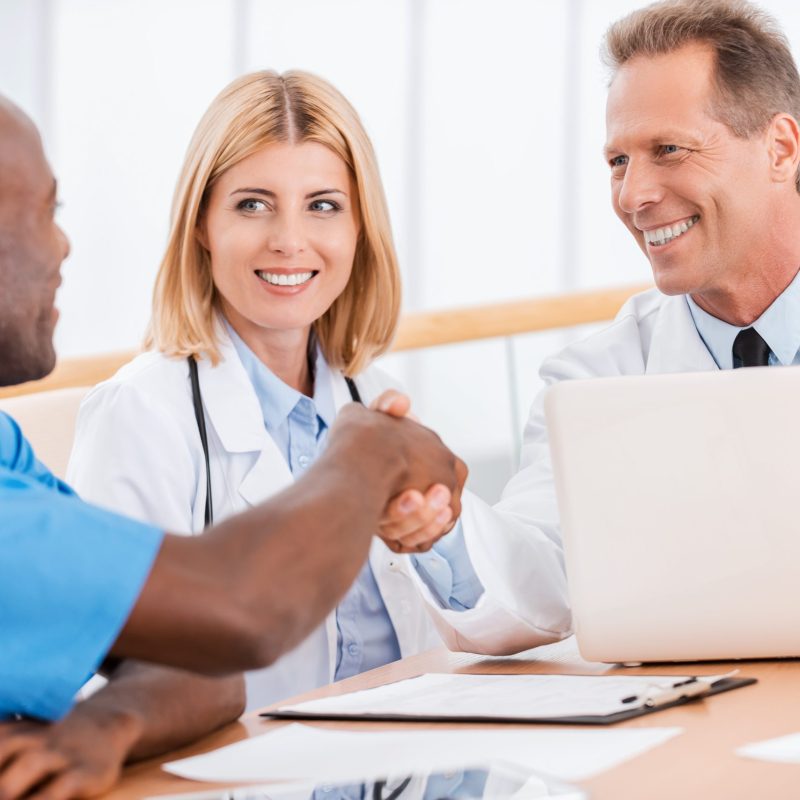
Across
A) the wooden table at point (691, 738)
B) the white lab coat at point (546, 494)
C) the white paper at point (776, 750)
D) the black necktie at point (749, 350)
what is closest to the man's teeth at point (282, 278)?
the white lab coat at point (546, 494)

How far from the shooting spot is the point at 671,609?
1.14 meters

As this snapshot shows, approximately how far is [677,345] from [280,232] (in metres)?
0.63

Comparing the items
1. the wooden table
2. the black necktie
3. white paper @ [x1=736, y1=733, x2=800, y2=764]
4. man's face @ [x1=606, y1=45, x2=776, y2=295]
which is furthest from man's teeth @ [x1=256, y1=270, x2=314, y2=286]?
white paper @ [x1=736, y1=733, x2=800, y2=764]

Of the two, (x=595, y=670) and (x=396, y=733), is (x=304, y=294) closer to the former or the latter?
(x=595, y=670)

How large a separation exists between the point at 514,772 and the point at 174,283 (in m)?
1.31

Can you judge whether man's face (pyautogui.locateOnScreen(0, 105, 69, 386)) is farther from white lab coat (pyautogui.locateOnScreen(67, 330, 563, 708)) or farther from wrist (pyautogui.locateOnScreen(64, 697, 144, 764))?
white lab coat (pyautogui.locateOnScreen(67, 330, 563, 708))

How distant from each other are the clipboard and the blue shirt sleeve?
0.28 m

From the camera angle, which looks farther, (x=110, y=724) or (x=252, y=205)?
(x=252, y=205)

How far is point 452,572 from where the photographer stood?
4.88 ft

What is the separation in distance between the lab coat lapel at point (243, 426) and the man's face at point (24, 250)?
0.73m

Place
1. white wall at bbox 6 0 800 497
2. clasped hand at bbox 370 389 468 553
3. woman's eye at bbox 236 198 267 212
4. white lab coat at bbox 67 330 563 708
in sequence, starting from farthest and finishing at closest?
white wall at bbox 6 0 800 497 → woman's eye at bbox 236 198 267 212 → white lab coat at bbox 67 330 563 708 → clasped hand at bbox 370 389 468 553

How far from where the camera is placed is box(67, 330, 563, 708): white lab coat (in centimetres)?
170

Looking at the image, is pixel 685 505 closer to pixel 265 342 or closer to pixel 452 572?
pixel 452 572

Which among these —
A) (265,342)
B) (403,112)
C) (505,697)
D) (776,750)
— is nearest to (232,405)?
(265,342)
